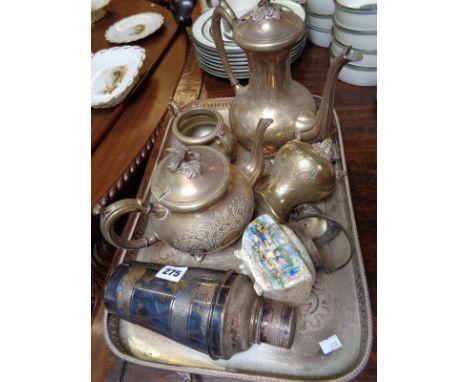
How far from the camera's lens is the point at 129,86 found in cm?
111

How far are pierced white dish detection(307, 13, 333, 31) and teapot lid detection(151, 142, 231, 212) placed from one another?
755mm

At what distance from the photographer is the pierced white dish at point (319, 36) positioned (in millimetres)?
1129

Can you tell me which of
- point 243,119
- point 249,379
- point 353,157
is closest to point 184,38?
point 243,119

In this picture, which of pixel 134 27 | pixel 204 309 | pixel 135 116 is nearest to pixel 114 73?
pixel 135 116

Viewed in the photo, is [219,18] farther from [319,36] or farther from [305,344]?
[305,344]

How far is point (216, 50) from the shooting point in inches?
41.0

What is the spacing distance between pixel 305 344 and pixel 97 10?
1.57m

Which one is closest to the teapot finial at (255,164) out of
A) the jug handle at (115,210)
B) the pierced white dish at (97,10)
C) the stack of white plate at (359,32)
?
the jug handle at (115,210)

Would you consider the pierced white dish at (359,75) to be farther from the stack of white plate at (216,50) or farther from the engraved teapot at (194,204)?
the engraved teapot at (194,204)

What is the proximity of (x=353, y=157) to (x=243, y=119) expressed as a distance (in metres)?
0.30

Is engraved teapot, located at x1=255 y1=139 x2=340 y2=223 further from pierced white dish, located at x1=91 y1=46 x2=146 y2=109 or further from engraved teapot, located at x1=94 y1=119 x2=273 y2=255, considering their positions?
pierced white dish, located at x1=91 y1=46 x2=146 y2=109

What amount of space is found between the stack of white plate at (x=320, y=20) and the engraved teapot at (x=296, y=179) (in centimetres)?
55

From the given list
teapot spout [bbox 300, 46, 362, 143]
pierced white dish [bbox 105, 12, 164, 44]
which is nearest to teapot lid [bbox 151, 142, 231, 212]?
teapot spout [bbox 300, 46, 362, 143]

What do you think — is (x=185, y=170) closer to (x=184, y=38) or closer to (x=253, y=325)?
(x=253, y=325)
